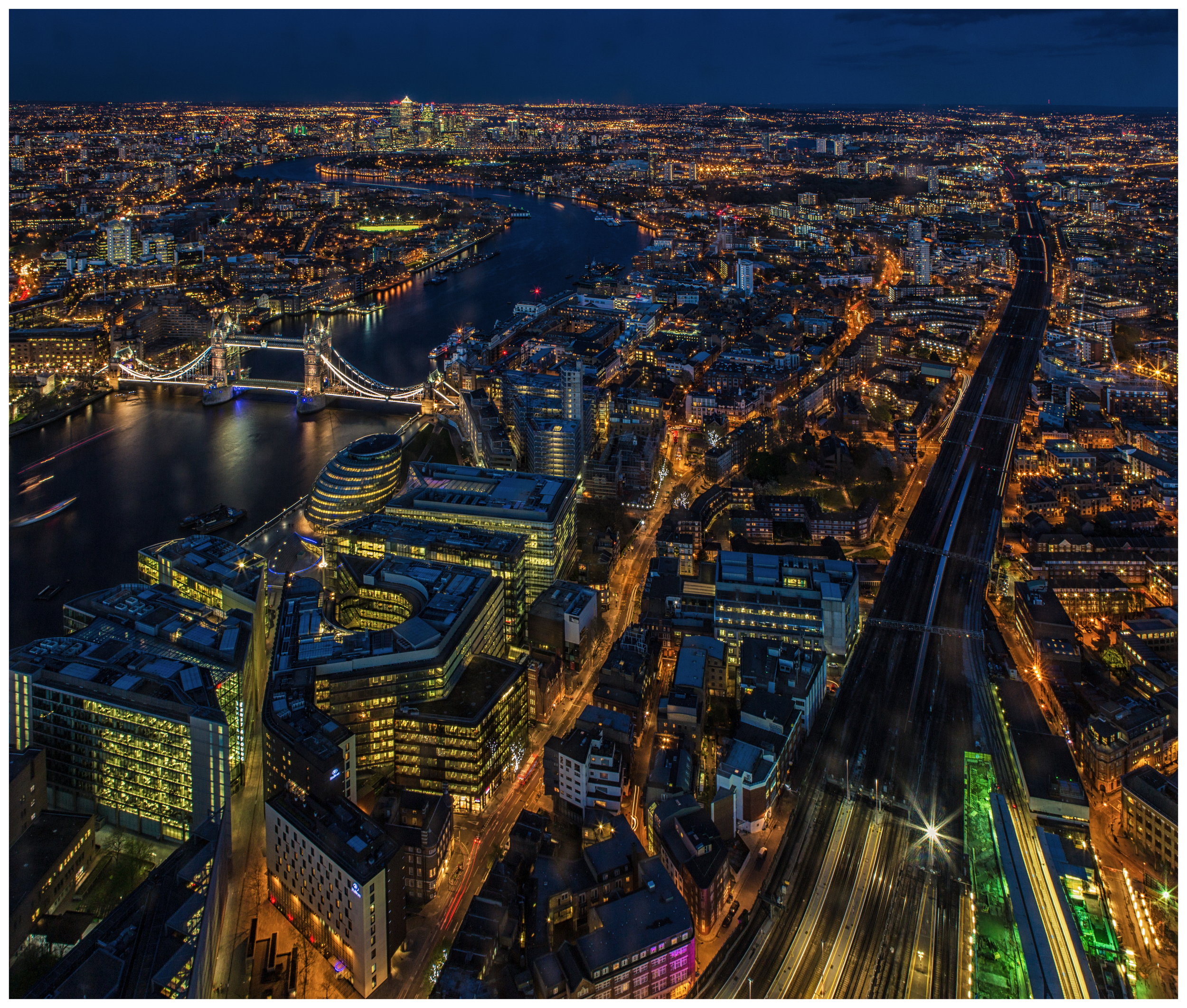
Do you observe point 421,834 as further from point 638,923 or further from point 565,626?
point 565,626

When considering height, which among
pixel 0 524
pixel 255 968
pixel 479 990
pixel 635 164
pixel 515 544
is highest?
pixel 635 164

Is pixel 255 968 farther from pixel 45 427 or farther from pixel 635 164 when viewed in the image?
pixel 635 164

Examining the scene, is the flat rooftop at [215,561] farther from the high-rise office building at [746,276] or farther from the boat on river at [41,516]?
the high-rise office building at [746,276]

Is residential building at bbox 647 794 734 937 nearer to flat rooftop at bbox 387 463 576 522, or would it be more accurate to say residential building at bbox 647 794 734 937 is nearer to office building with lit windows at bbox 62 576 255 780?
office building with lit windows at bbox 62 576 255 780

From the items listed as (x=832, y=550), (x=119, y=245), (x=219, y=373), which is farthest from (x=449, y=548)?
(x=119, y=245)

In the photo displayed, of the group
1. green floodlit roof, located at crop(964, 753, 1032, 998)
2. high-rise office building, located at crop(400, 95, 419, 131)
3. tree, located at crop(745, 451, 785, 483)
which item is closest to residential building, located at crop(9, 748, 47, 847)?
green floodlit roof, located at crop(964, 753, 1032, 998)

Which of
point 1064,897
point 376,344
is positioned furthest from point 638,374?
point 1064,897

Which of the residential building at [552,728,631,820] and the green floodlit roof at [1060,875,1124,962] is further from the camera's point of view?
the residential building at [552,728,631,820]
